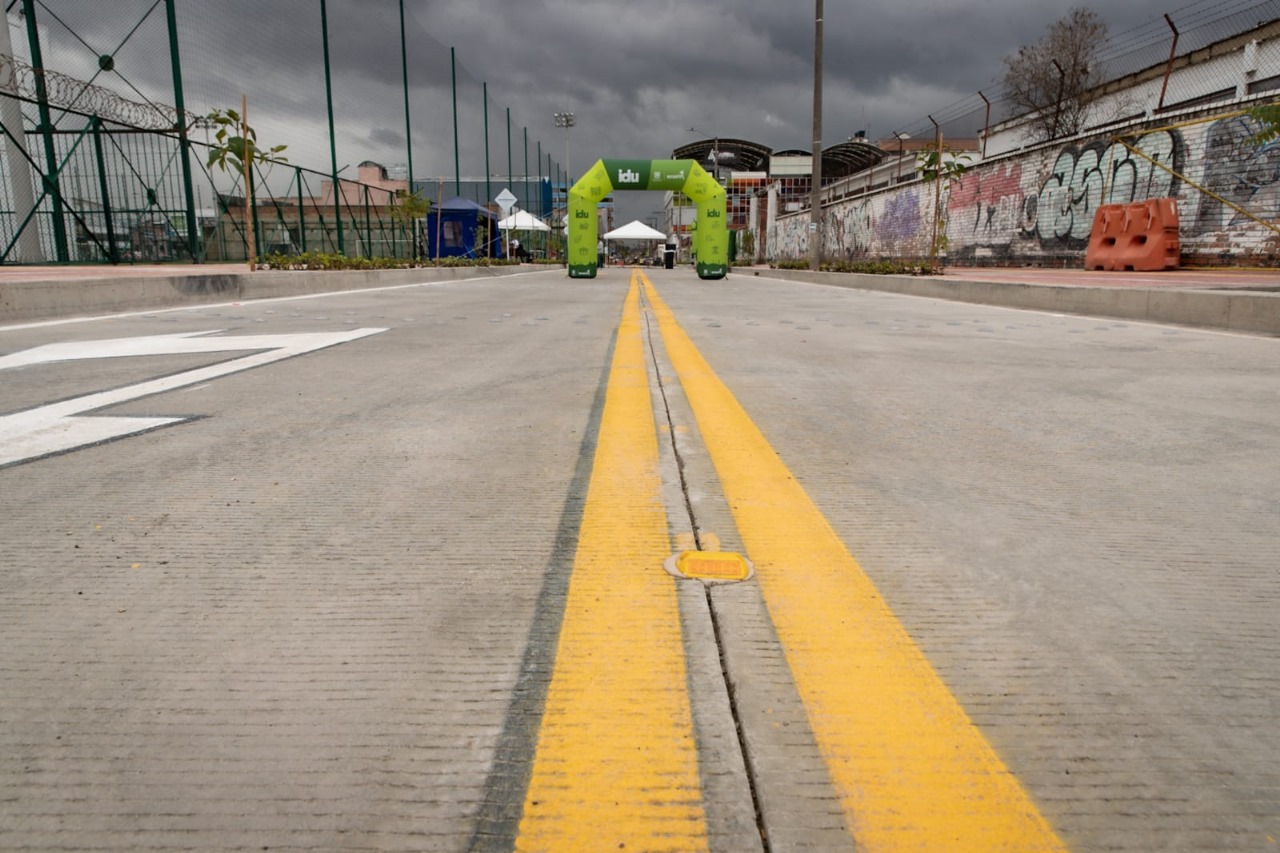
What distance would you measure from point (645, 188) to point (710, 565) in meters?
27.1

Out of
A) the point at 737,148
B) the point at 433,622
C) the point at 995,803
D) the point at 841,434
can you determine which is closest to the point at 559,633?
the point at 433,622

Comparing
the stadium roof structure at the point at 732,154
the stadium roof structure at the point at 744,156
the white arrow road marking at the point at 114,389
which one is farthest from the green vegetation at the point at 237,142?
the stadium roof structure at the point at 732,154

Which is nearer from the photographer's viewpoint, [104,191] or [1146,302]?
[1146,302]

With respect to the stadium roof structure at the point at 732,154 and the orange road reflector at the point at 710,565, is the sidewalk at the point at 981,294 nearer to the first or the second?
the orange road reflector at the point at 710,565

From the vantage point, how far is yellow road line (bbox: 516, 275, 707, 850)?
98cm

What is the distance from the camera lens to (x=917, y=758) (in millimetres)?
1108

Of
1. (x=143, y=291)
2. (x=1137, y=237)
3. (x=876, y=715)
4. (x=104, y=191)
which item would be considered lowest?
(x=876, y=715)

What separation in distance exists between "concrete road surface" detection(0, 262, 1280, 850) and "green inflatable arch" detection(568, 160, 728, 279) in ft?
78.6

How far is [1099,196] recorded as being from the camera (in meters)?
17.0

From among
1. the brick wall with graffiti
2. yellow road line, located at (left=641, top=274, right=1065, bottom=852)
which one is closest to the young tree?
the brick wall with graffiti

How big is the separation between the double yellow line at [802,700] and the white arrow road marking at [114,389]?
1992 millimetres

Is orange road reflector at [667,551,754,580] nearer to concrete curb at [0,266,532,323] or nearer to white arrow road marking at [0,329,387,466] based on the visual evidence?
white arrow road marking at [0,329,387,466]

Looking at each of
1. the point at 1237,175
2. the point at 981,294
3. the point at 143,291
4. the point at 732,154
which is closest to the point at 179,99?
the point at 143,291

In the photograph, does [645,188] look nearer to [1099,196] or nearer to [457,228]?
[1099,196]
